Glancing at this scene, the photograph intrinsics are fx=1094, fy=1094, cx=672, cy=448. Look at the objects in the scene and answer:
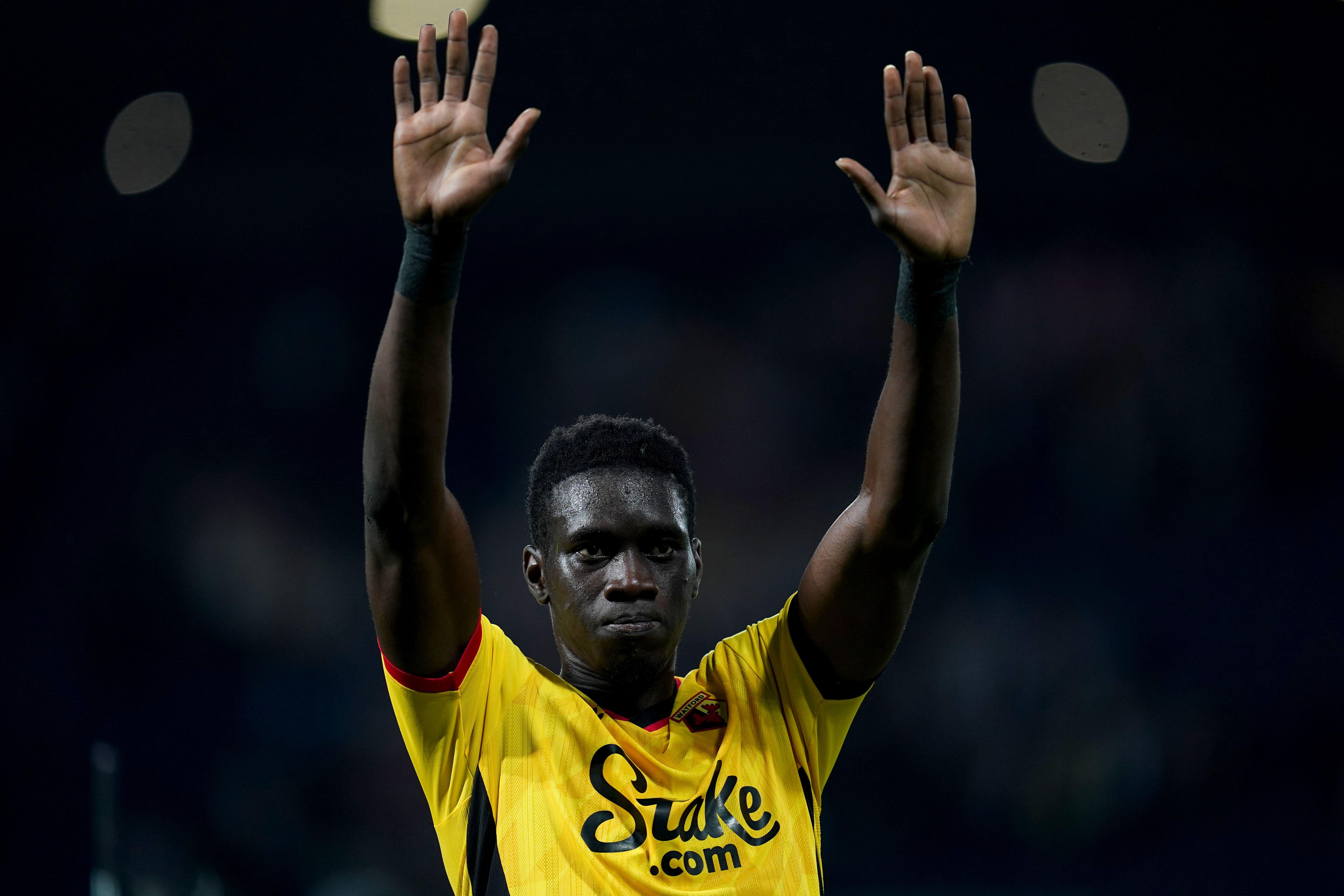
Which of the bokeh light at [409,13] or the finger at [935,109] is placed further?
the bokeh light at [409,13]

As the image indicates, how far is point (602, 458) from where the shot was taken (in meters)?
2.33

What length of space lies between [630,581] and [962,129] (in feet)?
3.65

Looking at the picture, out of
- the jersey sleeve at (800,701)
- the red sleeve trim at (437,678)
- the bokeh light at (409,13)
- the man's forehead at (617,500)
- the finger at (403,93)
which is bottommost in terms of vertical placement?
the jersey sleeve at (800,701)

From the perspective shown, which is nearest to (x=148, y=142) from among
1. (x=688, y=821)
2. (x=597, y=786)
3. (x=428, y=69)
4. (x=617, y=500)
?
(x=428, y=69)

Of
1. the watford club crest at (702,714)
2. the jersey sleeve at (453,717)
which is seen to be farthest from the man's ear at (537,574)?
the watford club crest at (702,714)

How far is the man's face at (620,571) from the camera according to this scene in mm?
2180

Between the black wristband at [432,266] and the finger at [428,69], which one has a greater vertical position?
the finger at [428,69]

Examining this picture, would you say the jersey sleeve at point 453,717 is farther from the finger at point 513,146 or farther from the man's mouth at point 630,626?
the finger at point 513,146

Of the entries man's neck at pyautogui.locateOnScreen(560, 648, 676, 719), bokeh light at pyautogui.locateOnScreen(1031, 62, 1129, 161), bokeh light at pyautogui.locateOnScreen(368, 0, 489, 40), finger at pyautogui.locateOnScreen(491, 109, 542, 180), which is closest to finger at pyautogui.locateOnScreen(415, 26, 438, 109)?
finger at pyautogui.locateOnScreen(491, 109, 542, 180)

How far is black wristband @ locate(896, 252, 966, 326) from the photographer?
203cm

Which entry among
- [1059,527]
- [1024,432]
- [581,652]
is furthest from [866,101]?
[581,652]

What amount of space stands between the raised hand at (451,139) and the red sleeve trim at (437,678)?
800 mm

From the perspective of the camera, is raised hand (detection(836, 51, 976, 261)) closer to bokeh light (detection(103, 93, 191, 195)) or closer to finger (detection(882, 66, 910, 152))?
finger (detection(882, 66, 910, 152))

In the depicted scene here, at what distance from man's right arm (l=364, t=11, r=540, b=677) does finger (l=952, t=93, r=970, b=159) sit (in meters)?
0.84
